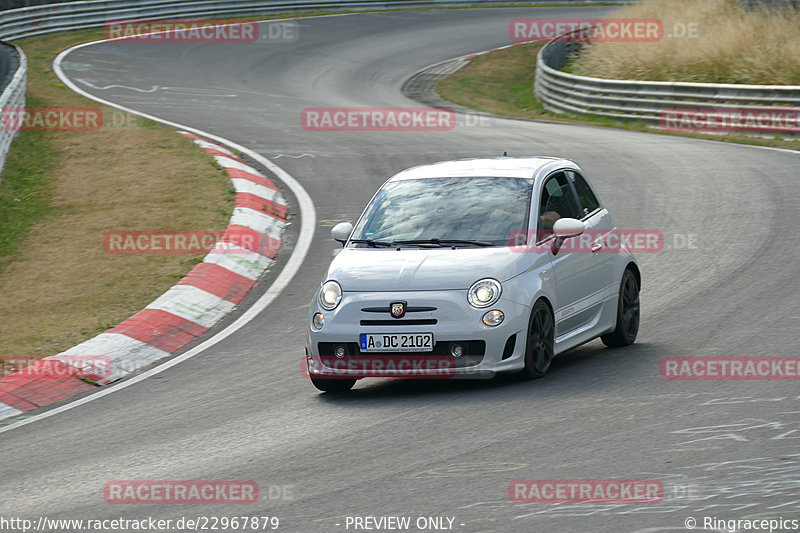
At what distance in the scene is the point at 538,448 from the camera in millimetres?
6828

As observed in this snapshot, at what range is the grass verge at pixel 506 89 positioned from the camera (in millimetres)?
28914

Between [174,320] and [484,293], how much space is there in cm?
425

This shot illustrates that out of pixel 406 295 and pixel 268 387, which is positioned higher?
pixel 406 295

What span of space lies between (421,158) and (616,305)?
10529mm

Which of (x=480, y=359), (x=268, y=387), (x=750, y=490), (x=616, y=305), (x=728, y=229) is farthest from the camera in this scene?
(x=728, y=229)

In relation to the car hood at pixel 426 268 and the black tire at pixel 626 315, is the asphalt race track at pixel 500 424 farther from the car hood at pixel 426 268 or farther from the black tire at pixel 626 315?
the car hood at pixel 426 268

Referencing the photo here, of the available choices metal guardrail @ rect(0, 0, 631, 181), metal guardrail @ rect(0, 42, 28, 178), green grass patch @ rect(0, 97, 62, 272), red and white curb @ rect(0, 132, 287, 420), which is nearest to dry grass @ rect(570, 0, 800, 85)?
metal guardrail @ rect(0, 42, 28, 178)

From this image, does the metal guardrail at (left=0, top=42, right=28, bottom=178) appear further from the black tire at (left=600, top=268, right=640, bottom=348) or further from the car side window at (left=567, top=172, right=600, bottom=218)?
the black tire at (left=600, top=268, right=640, bottom=348)

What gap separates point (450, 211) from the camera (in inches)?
366

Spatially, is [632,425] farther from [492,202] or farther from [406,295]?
[492,202]

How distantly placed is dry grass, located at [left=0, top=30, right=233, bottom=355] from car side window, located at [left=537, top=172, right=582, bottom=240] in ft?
14.6

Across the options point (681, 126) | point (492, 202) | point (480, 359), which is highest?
point (492, 202)

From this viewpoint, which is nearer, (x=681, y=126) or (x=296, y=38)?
(x=681, y=126)

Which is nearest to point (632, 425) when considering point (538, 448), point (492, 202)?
point (538, 448)
